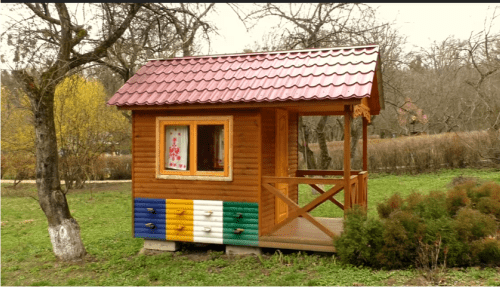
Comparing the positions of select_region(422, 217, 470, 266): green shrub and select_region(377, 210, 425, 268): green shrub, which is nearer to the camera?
select_region(422, 217, 470, 266): green shrub

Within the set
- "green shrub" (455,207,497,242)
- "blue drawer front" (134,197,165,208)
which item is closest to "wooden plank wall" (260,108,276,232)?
"blue drawer front" (134,197,165,208)

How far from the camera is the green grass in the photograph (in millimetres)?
15503

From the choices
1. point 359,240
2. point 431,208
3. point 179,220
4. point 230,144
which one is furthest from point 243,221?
point 431,208

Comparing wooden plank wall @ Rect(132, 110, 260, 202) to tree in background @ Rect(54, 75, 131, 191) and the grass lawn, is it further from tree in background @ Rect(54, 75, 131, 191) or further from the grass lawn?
A: tree in background @ Rect(54, 75, 131, 191)

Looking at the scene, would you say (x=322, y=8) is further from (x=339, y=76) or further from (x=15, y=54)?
(x=15, y=54)

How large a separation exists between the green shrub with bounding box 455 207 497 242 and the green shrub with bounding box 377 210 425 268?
0.54 m

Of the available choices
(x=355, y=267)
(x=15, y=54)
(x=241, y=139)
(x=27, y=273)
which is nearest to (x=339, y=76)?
(x=241, y=139)

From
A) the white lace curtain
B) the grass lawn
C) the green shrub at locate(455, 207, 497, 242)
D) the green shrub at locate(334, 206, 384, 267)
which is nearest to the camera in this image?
the grass lawn

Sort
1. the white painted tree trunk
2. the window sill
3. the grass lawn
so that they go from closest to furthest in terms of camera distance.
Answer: the grass lawn → the window sill → the white painted tree trunk

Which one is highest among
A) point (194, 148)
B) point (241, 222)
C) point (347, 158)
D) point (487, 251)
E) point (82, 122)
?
point (82, 122)

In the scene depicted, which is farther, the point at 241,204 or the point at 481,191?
the point at 481,191

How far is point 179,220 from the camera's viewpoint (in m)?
8.75

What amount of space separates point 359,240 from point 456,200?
222 centimetres

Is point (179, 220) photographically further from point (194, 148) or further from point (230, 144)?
point (230, 144)
